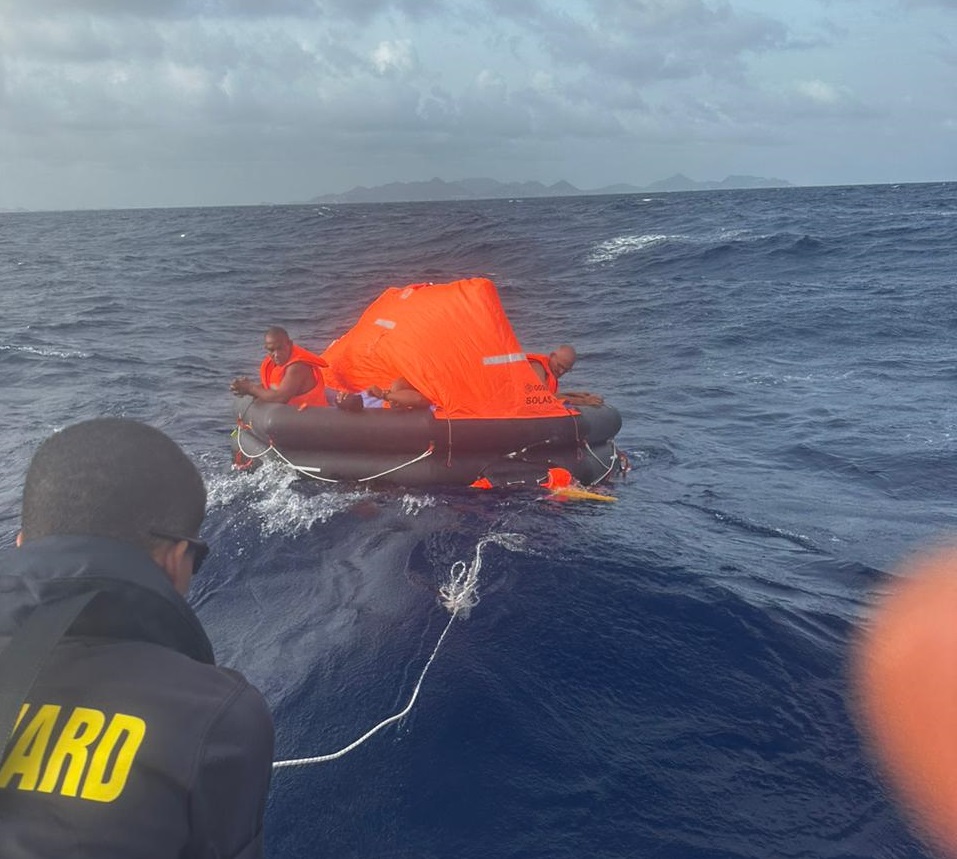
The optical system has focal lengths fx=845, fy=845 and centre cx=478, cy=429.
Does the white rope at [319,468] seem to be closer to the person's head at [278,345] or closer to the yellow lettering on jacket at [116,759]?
the person's head at [278,345]

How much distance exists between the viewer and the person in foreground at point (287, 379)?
830 cm

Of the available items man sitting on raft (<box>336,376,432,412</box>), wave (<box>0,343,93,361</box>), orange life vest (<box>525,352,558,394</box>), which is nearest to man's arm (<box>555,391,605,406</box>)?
orange life vest (<box>525,352,558,394</box>)

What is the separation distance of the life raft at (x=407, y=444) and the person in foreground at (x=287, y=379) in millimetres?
169

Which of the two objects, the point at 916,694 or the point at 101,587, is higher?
the point at 101,587

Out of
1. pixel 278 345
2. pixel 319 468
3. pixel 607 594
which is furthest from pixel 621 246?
pixel 607 594

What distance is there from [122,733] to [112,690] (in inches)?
2.9

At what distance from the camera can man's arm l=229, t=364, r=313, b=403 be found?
8.29 m

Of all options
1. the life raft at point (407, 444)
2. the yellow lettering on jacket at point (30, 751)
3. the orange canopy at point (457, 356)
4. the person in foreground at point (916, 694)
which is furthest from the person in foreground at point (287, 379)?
the yellow lettering on jacket at point (30, 751)

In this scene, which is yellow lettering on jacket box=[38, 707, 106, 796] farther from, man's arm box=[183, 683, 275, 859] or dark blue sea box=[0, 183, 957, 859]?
dark blue sea box=[0, 183, 957, 859]

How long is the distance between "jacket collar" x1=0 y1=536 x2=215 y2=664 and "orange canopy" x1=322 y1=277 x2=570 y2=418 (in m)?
6.46

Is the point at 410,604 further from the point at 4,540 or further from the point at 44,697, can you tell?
the point at 44,697

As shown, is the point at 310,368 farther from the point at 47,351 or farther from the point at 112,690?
the point at 47,351

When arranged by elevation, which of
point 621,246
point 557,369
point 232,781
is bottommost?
point 557,369

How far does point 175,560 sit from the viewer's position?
173cm
